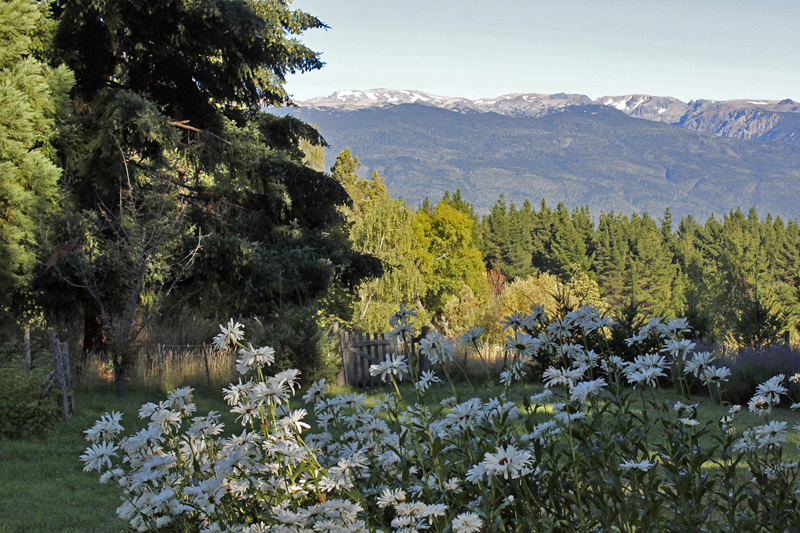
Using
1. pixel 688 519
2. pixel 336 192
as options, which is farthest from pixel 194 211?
pixel 688 519

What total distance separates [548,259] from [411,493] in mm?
72056

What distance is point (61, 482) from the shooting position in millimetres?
5031

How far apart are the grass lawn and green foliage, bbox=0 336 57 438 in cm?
19

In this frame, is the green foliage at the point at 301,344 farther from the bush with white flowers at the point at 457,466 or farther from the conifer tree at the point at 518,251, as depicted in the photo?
the conifer tree at the point at 518,251

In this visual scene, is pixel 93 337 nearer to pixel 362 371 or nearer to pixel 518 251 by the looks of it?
pixel 362 371

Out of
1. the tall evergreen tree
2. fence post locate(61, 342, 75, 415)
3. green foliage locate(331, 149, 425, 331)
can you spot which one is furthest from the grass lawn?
green foliage locate(331, 149, 425, 331)

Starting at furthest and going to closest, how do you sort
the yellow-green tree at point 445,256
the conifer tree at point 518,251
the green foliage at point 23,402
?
the conifer tree at point 518,251 < the yellow-green tree at point 445,256 < the green foliage at point 23,402

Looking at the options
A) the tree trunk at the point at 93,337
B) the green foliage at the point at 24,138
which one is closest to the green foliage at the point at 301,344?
the tree trunk at the point at 93,337

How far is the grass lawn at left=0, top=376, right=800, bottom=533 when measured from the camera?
403 cm

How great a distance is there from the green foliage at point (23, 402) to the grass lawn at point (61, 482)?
192mm

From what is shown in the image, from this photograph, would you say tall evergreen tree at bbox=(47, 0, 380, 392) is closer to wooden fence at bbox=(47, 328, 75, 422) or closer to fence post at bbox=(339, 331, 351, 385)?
wooden fence at bbox=(47, 328, 75, 422)

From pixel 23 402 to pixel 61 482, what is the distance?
5.53 feet

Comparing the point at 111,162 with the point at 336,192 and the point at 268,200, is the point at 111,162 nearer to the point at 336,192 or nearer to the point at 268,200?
the point at 268,200

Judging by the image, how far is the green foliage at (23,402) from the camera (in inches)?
243
